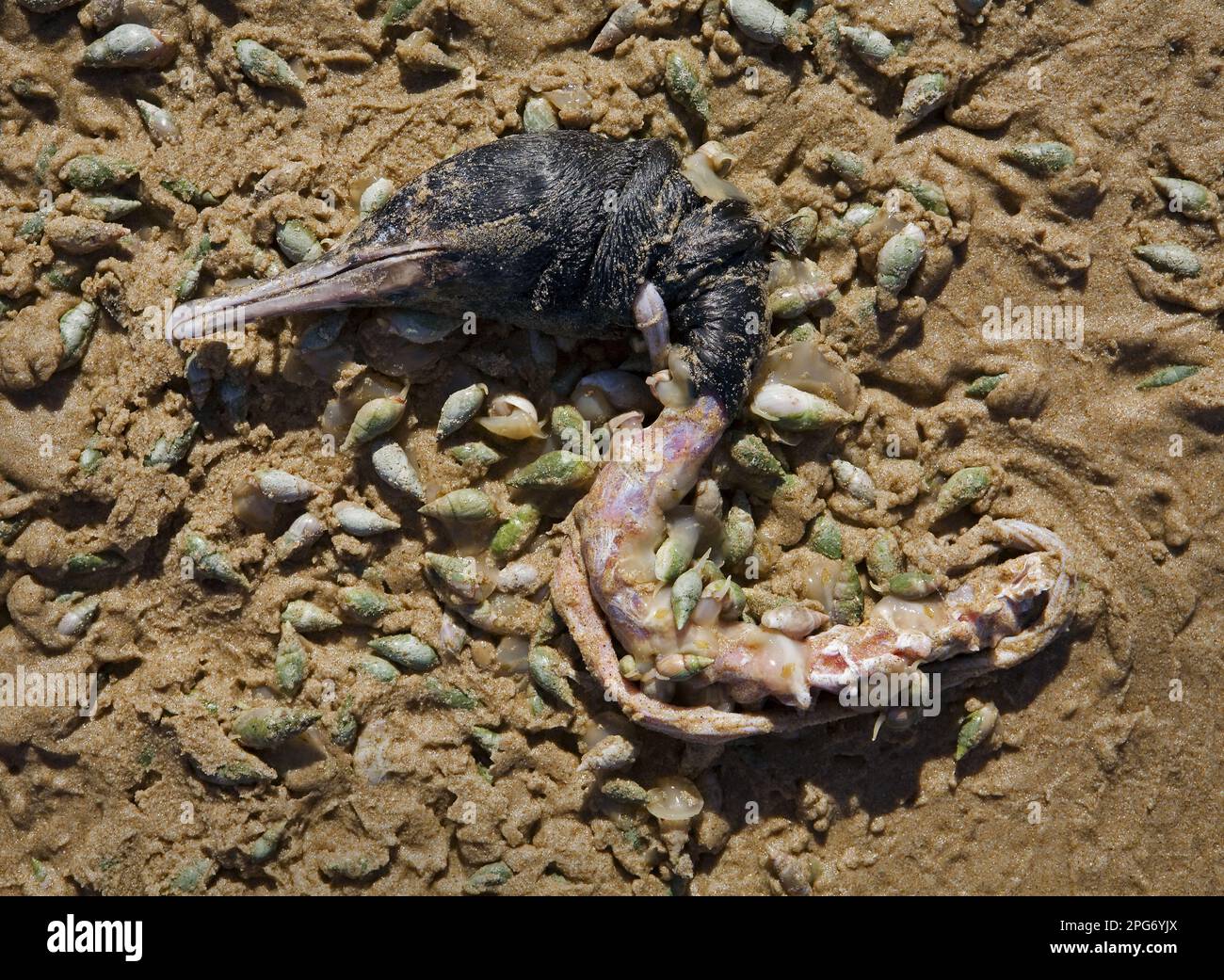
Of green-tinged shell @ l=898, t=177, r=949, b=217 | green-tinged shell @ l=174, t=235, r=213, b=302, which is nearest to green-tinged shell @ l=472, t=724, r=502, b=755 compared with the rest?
green-tinged shell @ l=174, t=235, r=213, b=302

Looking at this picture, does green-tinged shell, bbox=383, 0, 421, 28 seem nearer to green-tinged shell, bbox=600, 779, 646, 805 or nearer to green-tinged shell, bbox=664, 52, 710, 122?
green-tinged shell, bbox=664, 52, 710, 122

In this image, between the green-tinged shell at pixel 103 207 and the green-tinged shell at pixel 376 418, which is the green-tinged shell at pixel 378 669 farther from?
the green-tinged shell at pixel 103 207

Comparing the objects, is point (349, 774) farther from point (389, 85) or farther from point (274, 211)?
→ point (389, 85)

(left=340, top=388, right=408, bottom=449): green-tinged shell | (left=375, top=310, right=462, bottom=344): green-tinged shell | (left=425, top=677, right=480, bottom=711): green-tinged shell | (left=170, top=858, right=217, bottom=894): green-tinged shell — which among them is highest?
(left=375, top=310, right=462, bottom=344): green-tinged shell

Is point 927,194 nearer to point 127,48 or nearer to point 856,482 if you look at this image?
point 856,482
